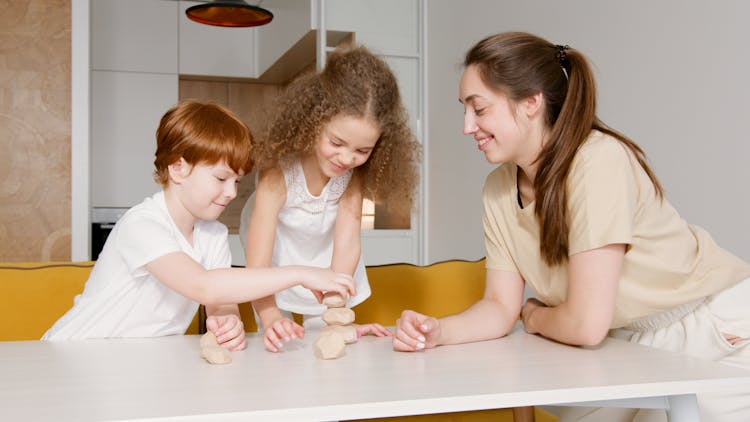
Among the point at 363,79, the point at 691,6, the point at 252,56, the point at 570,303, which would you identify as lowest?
the point at 570,303

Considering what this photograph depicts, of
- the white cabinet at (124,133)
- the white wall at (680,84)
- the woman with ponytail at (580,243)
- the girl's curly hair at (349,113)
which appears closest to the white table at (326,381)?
the woman with ponytail at (580,243)

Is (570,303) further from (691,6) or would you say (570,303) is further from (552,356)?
(691,6)

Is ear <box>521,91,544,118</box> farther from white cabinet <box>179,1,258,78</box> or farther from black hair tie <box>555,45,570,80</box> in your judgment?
white cabinet <box>179,1,258,78</box>

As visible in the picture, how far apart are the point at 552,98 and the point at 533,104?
0.04m

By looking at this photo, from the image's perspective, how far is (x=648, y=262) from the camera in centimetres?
146

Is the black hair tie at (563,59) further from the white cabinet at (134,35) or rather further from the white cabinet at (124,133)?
the white cabinet at (134,35)

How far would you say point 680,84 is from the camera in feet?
8.32

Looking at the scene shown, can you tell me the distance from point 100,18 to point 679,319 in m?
5.49

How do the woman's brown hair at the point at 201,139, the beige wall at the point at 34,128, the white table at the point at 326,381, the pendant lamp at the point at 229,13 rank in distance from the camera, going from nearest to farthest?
the white table at the point at 326,381 → the woman's brown hair at the point at 201,139 → the pendant lamp at the point at 229,13 → the beige wall at the point at 34,128

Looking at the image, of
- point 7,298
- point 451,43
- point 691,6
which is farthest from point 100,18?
point 691,6

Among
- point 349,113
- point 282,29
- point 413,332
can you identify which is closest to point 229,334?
point 413,332

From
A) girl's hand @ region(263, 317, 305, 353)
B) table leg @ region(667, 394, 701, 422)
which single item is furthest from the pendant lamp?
table leg @ region(667, 394, 701, 422)

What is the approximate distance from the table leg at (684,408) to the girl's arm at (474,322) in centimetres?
43

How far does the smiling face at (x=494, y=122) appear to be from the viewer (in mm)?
1533
